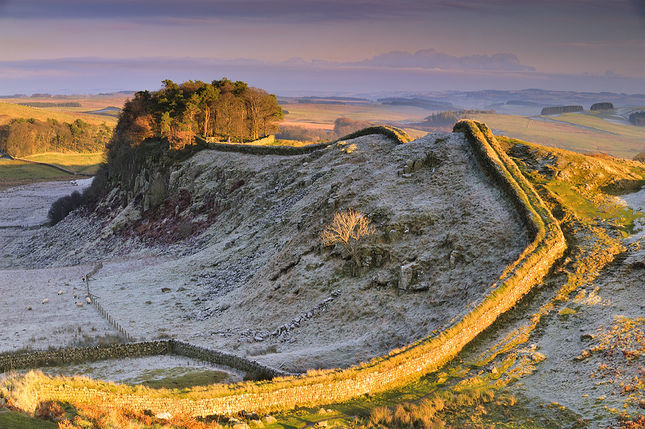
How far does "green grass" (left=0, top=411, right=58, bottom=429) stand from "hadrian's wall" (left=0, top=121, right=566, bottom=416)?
1.81 meters

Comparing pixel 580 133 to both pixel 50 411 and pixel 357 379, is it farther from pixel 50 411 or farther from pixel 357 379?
pixel 50 411

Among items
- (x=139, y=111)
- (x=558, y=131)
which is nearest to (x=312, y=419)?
(x=139, y=111)

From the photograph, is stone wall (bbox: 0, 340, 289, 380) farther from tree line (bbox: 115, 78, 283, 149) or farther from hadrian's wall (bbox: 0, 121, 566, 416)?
tree line (bbox: 115, 78, 283, 149)

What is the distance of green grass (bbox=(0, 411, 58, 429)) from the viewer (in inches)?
592

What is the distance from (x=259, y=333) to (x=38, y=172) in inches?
6595

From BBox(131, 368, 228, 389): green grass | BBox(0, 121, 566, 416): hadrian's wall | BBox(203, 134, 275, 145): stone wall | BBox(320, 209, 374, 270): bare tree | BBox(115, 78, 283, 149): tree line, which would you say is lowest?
BBox(131, 368, 228, 389): green grass

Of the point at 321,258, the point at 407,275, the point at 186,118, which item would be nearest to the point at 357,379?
the point at 407,275

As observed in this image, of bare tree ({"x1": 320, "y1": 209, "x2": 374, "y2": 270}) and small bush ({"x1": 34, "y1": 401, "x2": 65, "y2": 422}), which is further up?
bare tree ({"x1": 320, "y1": 209, "x2": 374, "y2": 270})

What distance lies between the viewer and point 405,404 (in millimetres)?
19797

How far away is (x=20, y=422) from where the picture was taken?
15.4 metres

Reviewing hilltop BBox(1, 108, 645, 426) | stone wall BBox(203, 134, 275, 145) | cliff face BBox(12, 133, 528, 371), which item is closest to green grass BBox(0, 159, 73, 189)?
stone wall BBox(203, 134, 275, 145)

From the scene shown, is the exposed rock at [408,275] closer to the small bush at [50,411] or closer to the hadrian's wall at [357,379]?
the hadrian's wall at [357,379]

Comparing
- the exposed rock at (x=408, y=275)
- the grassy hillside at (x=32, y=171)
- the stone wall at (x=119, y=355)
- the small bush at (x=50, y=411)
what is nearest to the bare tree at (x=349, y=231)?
the exposed rock at (x=408, y=275)

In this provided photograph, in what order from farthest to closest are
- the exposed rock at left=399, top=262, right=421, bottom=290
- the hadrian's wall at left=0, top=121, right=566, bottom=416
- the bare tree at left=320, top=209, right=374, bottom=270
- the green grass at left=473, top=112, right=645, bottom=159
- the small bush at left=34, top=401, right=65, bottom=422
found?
the green grass at left=473, top=112, right=645, bottom=159 → the bare tree at left=320, top=209, right=374, bottom=270 → the exposed rock at left=399, top=262, right=421, bottom=290 → the hadrian's wall at left=0, top=121, right=566, bottom=416 → the small bush at left=34, top=401, right=65, bottom=422
